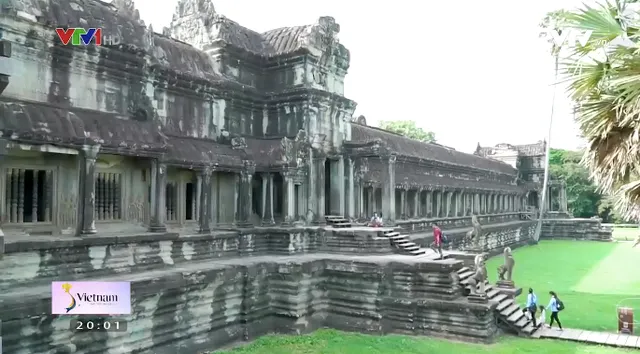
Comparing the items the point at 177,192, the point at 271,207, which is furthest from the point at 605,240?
the point at 177,192

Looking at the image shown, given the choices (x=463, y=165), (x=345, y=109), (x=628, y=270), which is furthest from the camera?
(x=463, y=165)

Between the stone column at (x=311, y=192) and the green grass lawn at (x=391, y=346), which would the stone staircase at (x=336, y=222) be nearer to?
the stone column at (x=311, y=192)

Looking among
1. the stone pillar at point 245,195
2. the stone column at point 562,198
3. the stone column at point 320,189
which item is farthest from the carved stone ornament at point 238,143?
the stone column at point 562,198

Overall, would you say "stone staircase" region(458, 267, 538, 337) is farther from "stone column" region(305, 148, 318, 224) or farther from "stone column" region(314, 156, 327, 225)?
"stone column" region(305, 148, 318, 224)

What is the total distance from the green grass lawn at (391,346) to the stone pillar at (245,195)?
Result: 11.5 feet

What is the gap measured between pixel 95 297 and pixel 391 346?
669 cm

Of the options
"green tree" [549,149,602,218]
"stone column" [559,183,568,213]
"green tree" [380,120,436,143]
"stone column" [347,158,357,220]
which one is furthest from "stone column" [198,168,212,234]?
"green tree" [380,120,436,143]

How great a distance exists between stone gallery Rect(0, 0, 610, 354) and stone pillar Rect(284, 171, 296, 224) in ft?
0.14

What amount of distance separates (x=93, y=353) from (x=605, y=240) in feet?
145

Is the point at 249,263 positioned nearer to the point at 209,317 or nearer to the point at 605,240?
the point at 209,317

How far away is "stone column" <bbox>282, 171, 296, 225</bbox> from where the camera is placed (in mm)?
15180

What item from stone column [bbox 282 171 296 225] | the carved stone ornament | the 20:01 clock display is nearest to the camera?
the 20:01 clock display

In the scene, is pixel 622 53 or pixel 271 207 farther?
pixel 271 207

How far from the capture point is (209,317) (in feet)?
38.2
